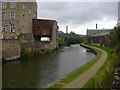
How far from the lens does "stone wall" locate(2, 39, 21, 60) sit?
22.9 metres

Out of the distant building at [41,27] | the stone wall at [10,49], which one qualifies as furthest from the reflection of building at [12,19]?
the stone wall at [10,49]

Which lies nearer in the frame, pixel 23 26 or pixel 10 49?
pixel 10 49

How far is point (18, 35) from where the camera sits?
31891mm

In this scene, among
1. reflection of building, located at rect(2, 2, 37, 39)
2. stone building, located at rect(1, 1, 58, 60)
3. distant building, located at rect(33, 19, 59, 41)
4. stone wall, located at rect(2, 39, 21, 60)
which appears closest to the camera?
stone wall, located at rect(2, 39, 21, 60)

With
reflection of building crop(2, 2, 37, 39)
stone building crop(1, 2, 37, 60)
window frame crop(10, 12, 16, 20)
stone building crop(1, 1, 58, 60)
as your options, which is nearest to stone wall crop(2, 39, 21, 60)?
stone building crop(1, 1, 58, 60)

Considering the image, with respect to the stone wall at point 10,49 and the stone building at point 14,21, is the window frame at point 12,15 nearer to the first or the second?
the stone building at point 14,21

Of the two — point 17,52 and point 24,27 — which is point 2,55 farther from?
point 24,27

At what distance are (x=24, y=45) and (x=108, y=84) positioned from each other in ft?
66.2

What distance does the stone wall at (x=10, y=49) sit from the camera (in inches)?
902

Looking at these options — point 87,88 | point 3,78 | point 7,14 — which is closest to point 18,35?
point 7,14

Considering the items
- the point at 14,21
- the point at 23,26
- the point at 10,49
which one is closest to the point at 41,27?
the point at 23,26

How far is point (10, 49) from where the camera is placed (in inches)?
929

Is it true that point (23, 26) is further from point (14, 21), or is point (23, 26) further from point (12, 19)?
point (12, 19)

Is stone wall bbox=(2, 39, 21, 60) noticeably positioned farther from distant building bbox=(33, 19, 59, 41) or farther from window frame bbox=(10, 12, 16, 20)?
distant building bbox=(33, 19, 59, 41)
